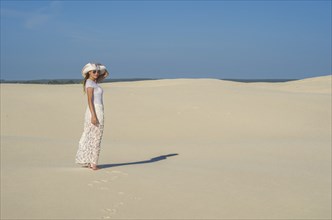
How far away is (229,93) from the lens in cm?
1812

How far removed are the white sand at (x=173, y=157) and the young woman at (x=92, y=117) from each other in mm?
260

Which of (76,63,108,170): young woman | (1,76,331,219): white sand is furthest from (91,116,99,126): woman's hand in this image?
(1,76,331,219): white sand

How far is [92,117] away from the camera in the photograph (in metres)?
6.00

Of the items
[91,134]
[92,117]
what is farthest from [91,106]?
[91,134]

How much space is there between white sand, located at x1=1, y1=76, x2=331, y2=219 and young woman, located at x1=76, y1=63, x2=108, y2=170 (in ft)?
0.85

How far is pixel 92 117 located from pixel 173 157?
3.29 meters

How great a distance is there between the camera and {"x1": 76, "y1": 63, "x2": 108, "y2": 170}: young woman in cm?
602

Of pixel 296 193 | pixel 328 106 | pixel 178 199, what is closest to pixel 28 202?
pixel 178 199

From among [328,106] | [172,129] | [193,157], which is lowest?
[193,157]

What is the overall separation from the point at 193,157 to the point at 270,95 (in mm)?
9519

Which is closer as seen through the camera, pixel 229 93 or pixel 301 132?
pixel 301 132

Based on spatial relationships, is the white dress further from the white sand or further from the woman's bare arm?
the white sand

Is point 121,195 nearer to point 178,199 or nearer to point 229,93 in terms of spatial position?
point 178,199

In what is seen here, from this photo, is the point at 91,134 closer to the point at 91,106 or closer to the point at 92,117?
the point at 92,117
